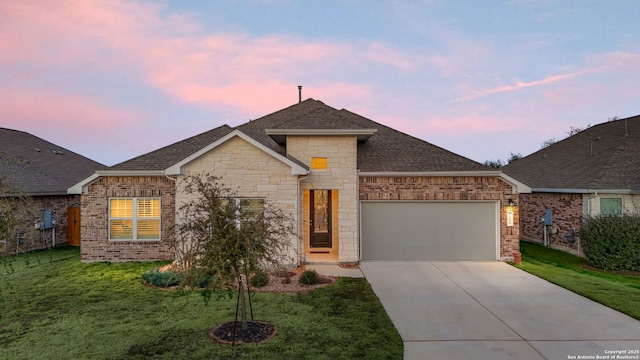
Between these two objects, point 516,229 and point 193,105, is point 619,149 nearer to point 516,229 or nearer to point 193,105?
point 516,229

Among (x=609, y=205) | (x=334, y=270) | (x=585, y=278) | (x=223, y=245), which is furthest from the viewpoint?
(x=609, y=205)

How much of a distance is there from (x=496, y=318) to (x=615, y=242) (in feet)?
24.8

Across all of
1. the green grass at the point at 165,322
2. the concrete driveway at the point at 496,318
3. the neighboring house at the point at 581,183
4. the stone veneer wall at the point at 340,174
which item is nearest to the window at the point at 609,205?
the neighboring house at the point at 581,183

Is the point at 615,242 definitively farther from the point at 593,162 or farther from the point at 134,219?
the point at 134,219

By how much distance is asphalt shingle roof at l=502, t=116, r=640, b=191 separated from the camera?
43.5ft

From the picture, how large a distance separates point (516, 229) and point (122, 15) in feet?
51.3

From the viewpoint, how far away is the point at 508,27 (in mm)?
14195

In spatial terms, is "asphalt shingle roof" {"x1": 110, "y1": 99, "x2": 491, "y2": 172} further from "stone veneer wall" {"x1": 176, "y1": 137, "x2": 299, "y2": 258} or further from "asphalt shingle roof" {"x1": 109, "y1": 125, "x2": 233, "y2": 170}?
"stone veneer wall" {"x1": 176, "y1": 137, "x2": 299, "y2": 258}

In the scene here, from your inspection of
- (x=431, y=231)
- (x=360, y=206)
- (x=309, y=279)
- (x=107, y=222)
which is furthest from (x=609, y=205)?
(x=107, y=222)

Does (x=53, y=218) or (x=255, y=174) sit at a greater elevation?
(x=255, y=174)

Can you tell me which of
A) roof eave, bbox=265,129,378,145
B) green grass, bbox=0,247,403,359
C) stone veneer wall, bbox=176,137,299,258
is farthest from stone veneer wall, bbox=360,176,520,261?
green grass, bbox=0,247,403,359

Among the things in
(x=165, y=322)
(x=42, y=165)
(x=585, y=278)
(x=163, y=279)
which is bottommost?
(x=585, y=278)

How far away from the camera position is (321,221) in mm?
16047

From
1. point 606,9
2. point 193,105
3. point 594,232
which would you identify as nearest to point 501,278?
point 594,232
